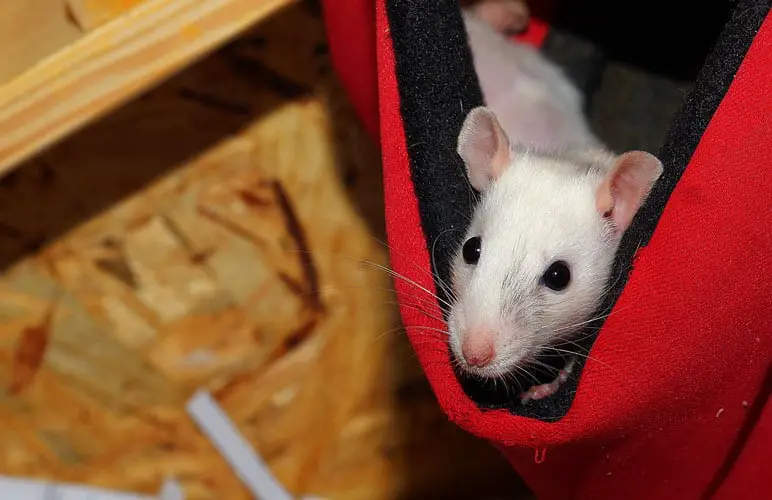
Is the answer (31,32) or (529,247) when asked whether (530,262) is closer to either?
(529,247)

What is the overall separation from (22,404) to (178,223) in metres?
0.37

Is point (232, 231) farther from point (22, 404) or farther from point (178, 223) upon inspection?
point (22, 404)

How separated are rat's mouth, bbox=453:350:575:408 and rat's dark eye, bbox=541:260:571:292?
74 mm

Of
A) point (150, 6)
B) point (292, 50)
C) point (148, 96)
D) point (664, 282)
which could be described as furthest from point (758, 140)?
point (148, 96)

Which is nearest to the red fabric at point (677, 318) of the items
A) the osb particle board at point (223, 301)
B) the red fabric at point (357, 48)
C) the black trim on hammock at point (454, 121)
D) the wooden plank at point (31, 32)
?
the black trim on hammock at point (454, 121)

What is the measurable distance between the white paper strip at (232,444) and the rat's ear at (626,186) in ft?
2.55

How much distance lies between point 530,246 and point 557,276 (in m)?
0.04

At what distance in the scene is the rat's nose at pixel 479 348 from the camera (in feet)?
2.67

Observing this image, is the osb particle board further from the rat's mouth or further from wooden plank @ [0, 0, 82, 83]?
the rat's mouth

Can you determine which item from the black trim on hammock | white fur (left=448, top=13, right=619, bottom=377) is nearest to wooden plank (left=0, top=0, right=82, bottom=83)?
the black trim on hammock

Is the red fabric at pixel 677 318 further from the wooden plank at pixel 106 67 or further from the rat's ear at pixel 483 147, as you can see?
the wooden plank at pixel 106 67

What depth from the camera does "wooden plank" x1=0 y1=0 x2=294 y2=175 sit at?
0.91m

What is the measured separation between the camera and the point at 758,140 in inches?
27.5

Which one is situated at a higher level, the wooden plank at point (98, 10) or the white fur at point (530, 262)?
the wooden plank at point (98, 10)
